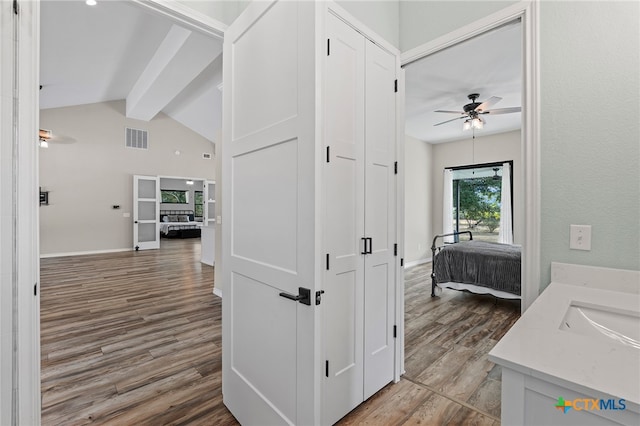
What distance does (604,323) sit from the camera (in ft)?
3.69

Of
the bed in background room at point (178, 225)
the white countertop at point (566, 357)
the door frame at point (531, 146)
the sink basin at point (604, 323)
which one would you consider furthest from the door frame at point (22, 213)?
the bed in background room at point (178, 225)

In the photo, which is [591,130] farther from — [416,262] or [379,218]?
[416,262]

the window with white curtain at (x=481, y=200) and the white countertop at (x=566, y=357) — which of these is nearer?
the white countertop at (x=566, y=357)

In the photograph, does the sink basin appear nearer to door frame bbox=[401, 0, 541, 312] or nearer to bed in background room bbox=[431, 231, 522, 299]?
door frame bbox=[401, 0, 541, 312]

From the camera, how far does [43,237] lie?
721 cm

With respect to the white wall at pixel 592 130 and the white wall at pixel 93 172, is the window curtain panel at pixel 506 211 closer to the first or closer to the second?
the white wall at pixel 592 130

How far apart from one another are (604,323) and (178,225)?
13112 millimetres

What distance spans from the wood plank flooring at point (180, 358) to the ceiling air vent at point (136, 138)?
15.7 ft

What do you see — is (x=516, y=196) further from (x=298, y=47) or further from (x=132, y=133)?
(x=132, y=133)

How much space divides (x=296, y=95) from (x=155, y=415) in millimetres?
2114

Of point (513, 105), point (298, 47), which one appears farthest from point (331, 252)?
point (513, 105)

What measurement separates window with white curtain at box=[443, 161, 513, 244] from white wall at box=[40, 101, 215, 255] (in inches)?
321

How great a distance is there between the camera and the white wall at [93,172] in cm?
731

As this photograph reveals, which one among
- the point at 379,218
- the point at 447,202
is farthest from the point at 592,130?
the point at 447,202
